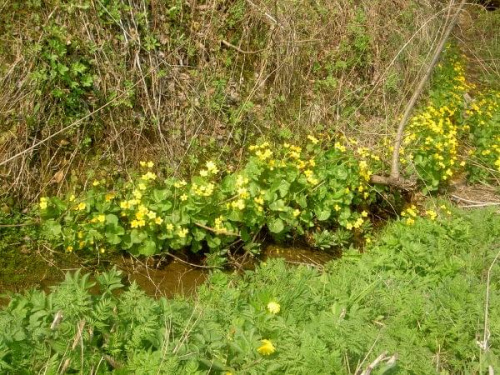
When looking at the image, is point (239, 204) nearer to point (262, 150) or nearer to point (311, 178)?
point (311, 178)

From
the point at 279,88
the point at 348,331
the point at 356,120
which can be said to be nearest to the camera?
the point at 348,331

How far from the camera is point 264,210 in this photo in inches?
175

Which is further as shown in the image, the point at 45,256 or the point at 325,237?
the point at 325,237

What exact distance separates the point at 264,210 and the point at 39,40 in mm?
2050

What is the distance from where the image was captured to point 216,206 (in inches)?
166

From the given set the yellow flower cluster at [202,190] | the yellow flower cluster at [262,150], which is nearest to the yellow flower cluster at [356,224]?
the yellow flower cluster at [262,150]

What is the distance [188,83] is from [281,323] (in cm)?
260

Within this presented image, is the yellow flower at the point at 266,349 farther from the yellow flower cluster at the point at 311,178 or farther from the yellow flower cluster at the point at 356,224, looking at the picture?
the yellow flower cluster at the point at 356,224

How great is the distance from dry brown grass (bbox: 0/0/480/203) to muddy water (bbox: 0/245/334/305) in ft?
1.69

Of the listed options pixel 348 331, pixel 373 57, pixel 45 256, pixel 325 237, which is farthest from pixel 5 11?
pixel 373 57

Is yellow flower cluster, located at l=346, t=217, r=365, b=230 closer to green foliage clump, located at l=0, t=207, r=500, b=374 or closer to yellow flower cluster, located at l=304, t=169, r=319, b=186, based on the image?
yellow flower cluster, located at l=304, t=169, r=319, b=186

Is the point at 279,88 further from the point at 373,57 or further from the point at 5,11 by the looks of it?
the point at 5,11

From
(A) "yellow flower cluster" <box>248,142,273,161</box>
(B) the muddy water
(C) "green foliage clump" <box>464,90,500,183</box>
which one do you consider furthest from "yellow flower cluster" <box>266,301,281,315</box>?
(C) "green foliage clump" <box>464,90,500,183</box>

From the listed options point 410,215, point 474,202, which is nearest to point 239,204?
point 410,215
